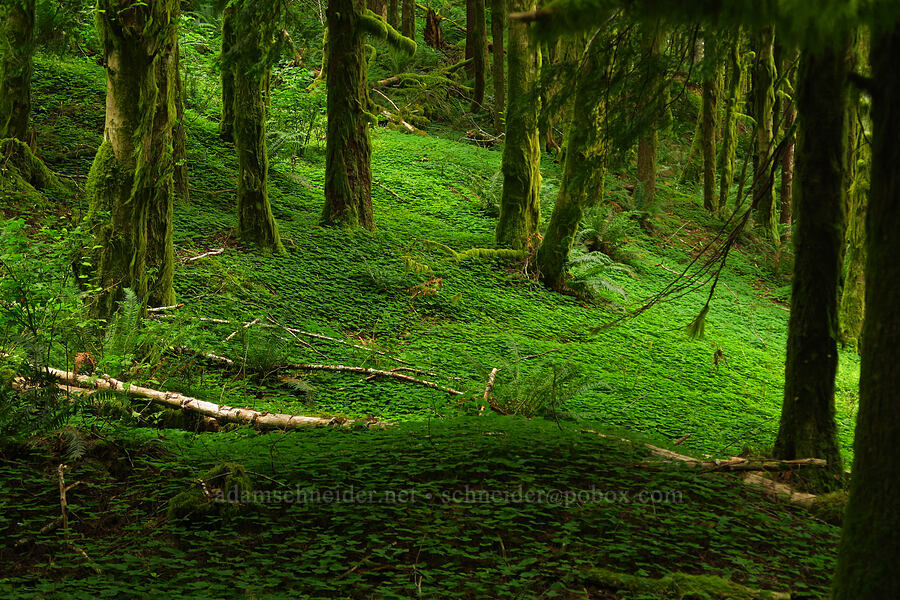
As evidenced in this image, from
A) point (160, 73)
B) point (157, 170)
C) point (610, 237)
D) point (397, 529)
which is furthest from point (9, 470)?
point (610, 237)

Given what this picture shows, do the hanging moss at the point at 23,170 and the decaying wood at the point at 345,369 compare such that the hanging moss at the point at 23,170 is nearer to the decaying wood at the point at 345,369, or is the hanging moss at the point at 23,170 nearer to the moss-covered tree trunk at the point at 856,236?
the decaying wood at the point at 345,369

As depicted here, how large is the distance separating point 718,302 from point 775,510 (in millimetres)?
10669

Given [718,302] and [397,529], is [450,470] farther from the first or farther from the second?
[718,302]

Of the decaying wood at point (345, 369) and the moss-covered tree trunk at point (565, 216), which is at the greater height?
the moss-covered tree trunk at point (565, 216)

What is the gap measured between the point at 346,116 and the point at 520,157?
309cm

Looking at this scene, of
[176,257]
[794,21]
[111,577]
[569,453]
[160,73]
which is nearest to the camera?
[794,21]

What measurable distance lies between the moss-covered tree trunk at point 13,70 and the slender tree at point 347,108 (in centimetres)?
444

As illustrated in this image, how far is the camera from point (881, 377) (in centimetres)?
242

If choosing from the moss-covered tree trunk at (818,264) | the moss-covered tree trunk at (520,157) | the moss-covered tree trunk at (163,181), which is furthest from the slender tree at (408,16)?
the moss-covered tree trunk at (818,264)

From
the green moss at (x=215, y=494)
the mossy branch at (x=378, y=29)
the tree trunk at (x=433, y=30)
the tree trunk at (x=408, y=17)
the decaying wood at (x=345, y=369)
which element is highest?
the tree trunk at (x=433, y=30)

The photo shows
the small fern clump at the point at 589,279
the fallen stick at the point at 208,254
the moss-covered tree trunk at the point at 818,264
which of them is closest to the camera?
the moss-covered tree trunk at the point at 818,264

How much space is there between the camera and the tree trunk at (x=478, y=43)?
71.1 feet

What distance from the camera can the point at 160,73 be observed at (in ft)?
22.2

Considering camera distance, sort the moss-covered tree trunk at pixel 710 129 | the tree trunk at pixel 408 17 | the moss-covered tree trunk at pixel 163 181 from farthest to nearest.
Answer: the tree trunk at pixel 408 17
the moss-covered tree trunk at pixel 710 129
the moss-covered tree trunk at pixel 163 181
